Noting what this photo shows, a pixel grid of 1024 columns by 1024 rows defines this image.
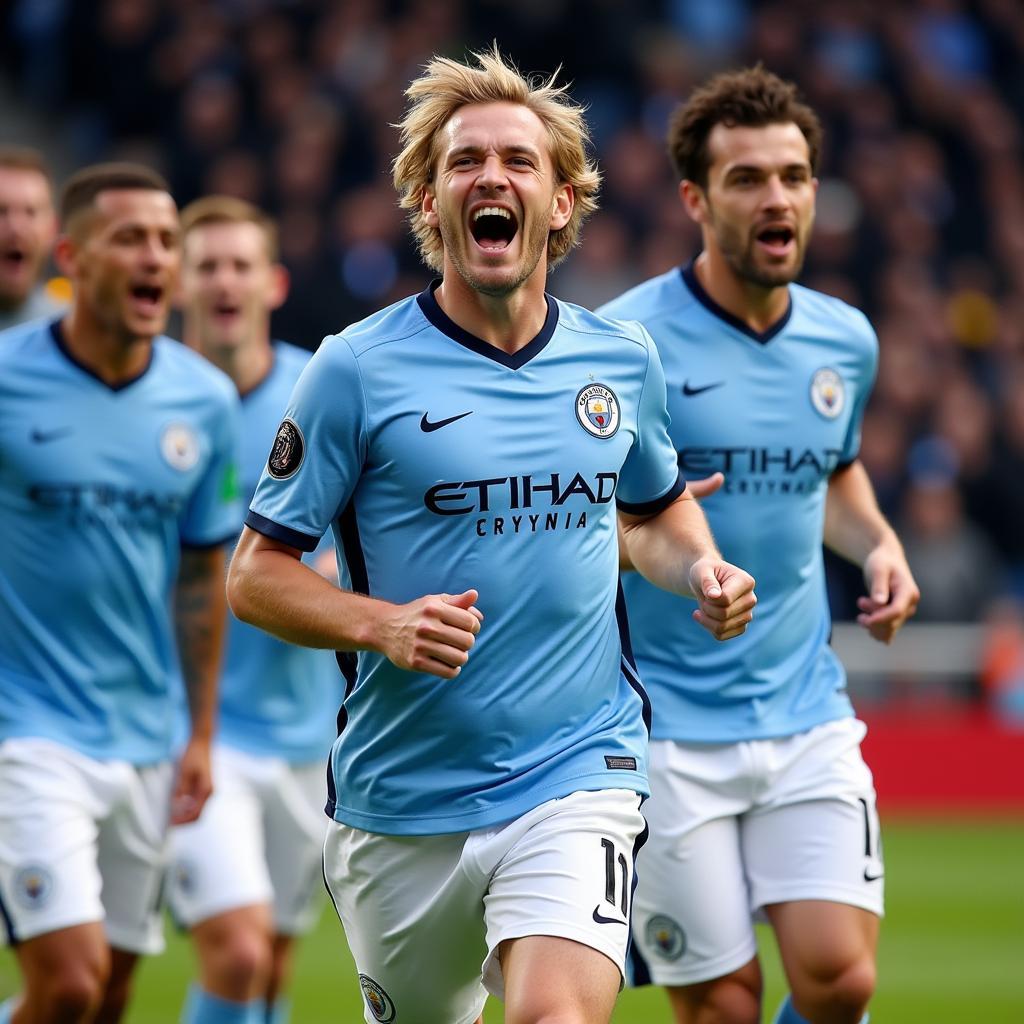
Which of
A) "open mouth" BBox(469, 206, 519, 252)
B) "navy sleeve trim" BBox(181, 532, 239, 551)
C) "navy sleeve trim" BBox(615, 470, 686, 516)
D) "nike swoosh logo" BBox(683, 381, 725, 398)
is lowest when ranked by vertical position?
"navy sleeve trim" BBox(181, 532, 239, 551)

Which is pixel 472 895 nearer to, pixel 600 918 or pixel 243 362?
pixel 600 918

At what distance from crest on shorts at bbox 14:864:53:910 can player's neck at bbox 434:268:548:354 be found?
6.98ft

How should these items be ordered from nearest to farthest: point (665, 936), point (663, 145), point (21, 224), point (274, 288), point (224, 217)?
A: point (665, 936)
point (21, 224)
point (224, 217)
point (274, 288)
point (663, 145)

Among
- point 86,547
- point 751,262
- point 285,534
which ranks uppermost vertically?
point 751,262

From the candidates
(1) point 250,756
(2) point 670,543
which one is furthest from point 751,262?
(1) point 250,756

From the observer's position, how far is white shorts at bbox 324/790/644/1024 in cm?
430

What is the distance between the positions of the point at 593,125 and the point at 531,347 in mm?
11892

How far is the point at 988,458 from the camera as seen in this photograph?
14.5 m

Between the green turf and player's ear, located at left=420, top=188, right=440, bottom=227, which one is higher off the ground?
player's ear, located at left=420, top=188, right=440, bottom=227

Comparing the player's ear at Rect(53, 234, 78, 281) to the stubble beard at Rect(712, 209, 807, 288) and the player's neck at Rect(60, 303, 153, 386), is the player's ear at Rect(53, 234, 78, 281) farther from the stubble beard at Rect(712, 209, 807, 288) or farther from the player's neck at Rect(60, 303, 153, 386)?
the stubble beard at Rect(712, 209, 807, 288)

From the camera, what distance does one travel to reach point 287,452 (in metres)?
4.39

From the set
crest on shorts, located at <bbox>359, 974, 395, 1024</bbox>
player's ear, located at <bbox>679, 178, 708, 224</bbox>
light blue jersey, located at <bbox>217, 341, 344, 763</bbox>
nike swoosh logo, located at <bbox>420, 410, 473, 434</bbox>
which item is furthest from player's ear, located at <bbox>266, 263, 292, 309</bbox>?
crest on shorts, located at <bbox>359, 974, 395, 1024</bbox>

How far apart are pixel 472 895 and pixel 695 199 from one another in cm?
248

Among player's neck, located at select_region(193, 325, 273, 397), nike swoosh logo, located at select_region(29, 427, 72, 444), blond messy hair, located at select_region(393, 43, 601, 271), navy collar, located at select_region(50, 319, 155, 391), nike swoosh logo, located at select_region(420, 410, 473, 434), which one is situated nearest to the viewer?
nike swoosh logo, located at select_region(420, 410, 473, 434)
